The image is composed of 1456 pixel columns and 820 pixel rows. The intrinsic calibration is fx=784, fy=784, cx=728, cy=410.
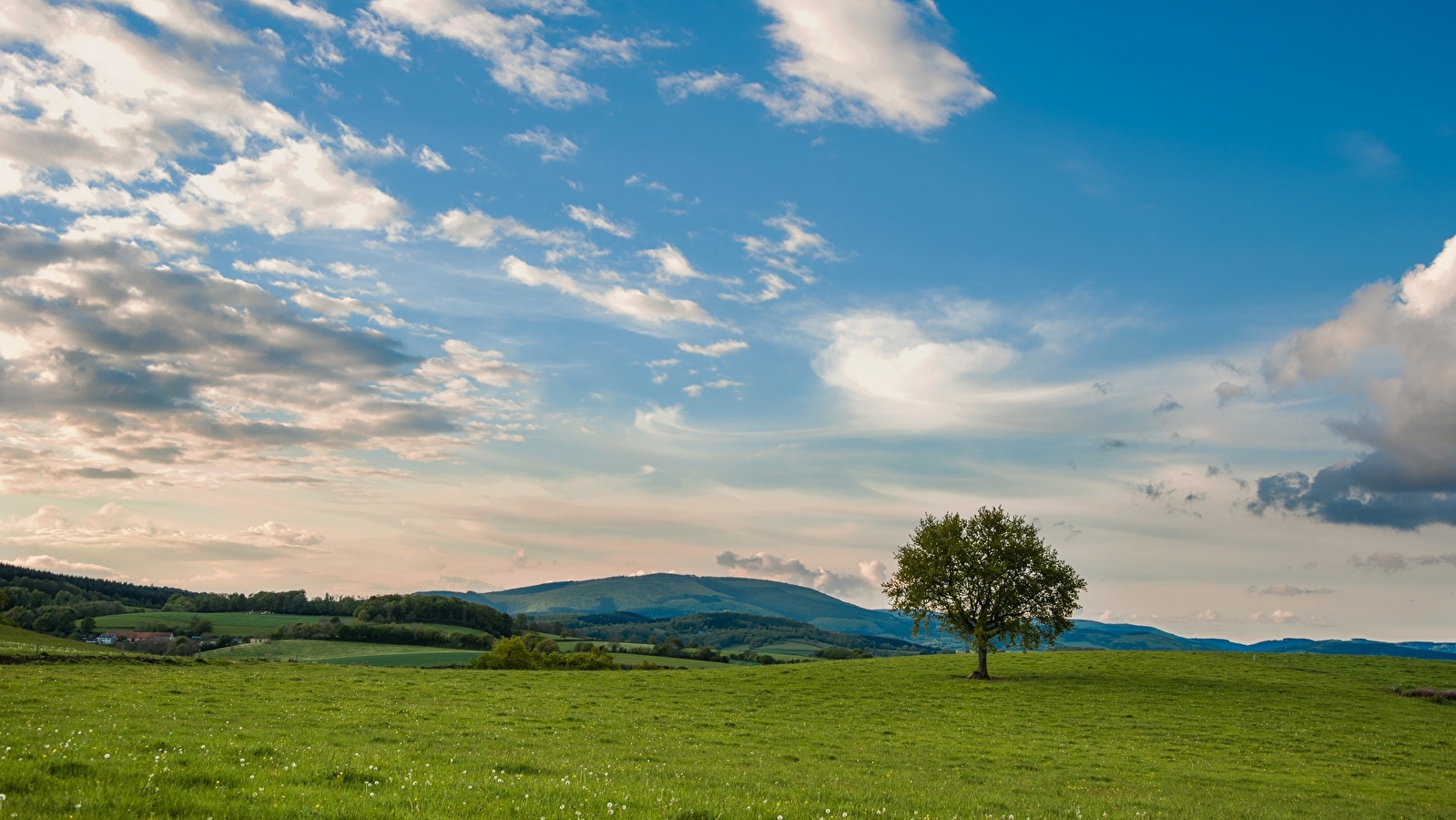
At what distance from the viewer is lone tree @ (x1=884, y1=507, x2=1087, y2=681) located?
60938mm

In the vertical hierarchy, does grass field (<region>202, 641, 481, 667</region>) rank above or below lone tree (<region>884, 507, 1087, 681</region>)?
below

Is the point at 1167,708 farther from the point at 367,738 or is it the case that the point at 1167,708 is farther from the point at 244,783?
the point at 244,783

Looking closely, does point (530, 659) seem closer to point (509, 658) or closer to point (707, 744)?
point (509, 658)

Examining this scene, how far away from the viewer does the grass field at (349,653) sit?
102m

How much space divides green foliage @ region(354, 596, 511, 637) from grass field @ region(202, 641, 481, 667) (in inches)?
1165

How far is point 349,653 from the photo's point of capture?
108 metres

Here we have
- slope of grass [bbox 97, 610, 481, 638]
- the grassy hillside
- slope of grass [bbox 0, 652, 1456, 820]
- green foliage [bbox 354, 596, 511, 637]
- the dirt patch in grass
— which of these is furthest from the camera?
green foliage [bbox 354, 596, 511, 637]

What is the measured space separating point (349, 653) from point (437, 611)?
47.7m

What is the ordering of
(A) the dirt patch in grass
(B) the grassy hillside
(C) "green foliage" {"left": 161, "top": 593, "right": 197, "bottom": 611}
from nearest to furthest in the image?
1. (A) the dirt patch in grass
2. (B) the grassy hillside
3. (C) "green foliage" {"left": 161, "top": 593, "right": 197, "bottom": 611}

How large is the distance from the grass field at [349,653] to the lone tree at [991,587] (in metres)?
64.7

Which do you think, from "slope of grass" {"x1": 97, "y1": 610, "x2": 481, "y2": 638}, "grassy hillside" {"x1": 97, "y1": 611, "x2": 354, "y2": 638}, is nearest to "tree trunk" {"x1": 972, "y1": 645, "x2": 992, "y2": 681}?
"slope of grass" {"x1": 97, "y1": 610, "x2": 481, "y2": 638}

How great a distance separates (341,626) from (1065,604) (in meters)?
115

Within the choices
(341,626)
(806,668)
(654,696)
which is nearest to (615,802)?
(654,696)

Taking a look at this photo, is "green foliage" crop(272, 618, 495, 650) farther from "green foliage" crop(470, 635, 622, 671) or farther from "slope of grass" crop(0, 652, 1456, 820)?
"slope of grass" crop(0, 652, 1456, 820)
